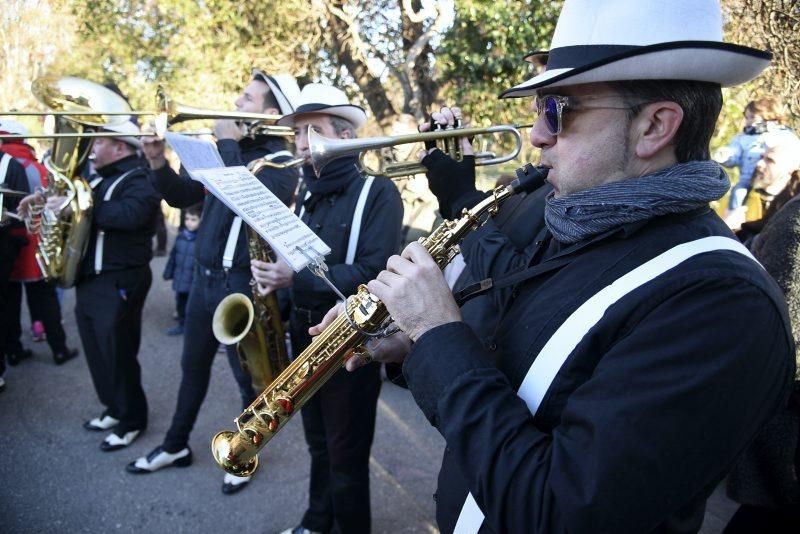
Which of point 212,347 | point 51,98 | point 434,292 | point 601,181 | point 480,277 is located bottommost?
point 212,347

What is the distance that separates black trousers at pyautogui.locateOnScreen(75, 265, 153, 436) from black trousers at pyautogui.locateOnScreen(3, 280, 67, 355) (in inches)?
63.0

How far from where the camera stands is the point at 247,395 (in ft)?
13.1

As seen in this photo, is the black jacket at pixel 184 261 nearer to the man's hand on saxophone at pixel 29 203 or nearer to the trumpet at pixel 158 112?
the man's hand on saxophone at pixel 29 203

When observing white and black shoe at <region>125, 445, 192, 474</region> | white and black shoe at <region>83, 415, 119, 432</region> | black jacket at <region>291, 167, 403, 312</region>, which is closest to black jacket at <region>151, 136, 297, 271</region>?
black jacket at <region>291, 167, 403, 312</region>

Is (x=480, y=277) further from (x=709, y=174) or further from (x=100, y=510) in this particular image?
(x=100, y=510)

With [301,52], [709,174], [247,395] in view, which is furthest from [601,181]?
[301,52]

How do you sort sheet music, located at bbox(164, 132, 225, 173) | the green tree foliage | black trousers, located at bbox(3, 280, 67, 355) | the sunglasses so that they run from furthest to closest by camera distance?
1. the green tree foliage
2. black trousers, located at bbox(3, 280, 67, 355)
3. sheet music, located at bbox(164, 132, 225, 173)
4. the sunglasses

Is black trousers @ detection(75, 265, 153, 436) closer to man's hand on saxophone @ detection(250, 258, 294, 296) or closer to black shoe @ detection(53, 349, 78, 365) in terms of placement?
man's hand on saxophone @ detection(250, 258, 294, 296)

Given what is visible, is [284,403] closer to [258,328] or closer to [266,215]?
[266,215]

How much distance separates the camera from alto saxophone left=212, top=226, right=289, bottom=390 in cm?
312

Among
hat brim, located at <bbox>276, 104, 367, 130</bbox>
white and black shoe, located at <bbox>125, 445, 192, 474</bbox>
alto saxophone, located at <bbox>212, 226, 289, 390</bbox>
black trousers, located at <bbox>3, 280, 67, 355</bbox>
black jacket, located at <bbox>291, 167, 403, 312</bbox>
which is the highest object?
hat brim, located at <bbox>276, 104, 367, 130</bbox>

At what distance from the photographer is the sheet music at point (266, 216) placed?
186 cm

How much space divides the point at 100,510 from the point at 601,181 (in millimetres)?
3424

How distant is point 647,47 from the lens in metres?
1.13
